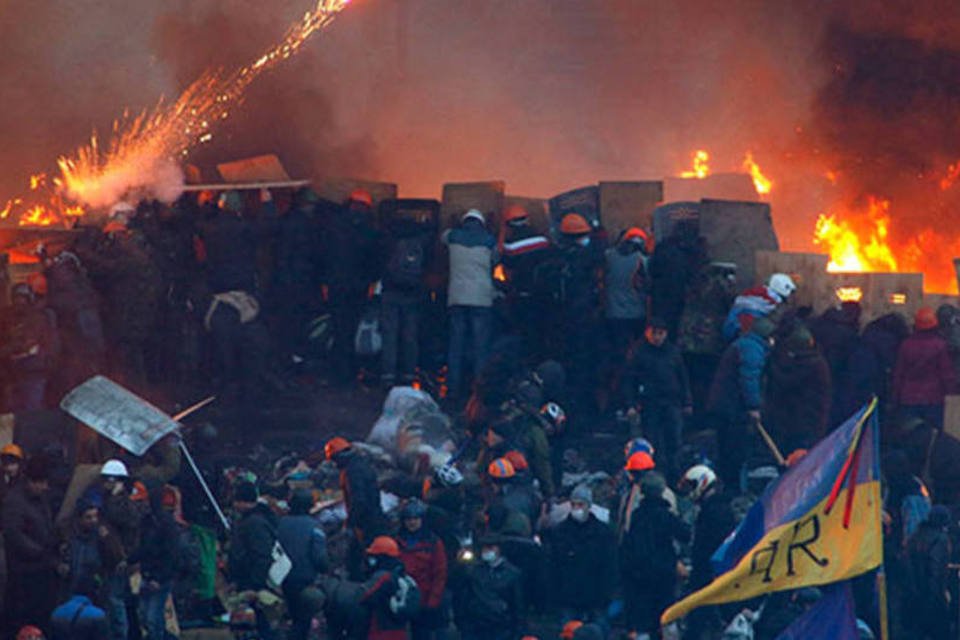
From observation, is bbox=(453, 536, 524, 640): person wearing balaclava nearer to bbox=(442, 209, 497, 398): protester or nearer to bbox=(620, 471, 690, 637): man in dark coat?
bbox=(620, 471, 690, 637): man in dark coat

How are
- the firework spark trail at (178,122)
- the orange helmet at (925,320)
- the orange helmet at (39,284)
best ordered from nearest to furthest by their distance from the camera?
the orange helmet at (925,320) < the orange helmet at (39,284) < the firework spark trail at (178,122)

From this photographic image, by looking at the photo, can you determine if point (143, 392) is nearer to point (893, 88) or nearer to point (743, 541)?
point (743, 541)

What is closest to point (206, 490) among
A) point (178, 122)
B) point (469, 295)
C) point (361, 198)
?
point (469, 295)

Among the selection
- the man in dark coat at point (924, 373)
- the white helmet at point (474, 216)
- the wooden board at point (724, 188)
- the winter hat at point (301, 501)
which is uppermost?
the wooden board at point (724, 188)

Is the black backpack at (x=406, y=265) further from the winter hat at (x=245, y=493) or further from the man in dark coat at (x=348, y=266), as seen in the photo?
the winter hat at (x=245, y=493)

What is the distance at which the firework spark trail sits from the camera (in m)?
25.7

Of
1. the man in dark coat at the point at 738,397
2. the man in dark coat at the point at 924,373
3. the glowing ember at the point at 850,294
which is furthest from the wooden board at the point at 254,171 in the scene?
the man in dark coat at the point at 924,373

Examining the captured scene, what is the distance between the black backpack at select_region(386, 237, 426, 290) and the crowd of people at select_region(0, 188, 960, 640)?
2 centimetres

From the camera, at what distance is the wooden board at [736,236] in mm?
22078

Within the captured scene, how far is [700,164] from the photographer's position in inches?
1195

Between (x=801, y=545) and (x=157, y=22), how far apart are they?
15709 mm

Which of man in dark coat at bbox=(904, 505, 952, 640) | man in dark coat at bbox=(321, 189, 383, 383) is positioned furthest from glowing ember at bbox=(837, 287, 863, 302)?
man in dark coat at bbox=(321, 189, 383, 383)

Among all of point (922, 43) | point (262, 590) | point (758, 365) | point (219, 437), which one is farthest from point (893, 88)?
point (262, 590)

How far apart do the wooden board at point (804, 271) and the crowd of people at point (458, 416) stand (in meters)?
0.50
